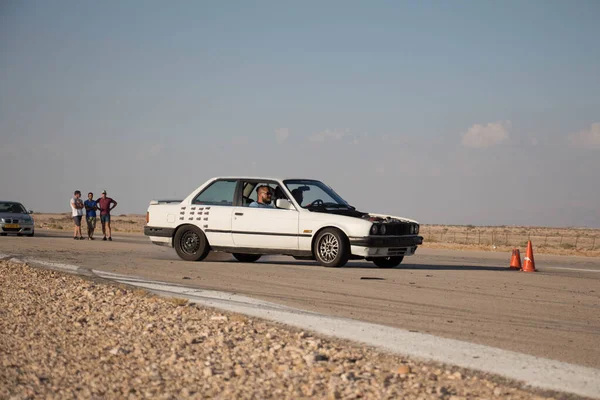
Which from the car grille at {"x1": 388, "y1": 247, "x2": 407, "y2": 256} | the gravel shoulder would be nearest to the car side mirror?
the car grille at {"x1": 388, "y1": 247, "x2": 407, "y2": 256}

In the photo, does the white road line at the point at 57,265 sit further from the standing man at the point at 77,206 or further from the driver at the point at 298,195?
the standing man at the point at 77,206

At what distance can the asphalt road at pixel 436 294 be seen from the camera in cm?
800

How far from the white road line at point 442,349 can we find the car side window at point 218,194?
7.01 m

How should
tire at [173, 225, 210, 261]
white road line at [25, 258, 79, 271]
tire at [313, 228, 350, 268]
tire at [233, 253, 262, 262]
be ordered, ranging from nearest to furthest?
white road line at [25, 258, 79, 271]
tire at [313, 228, 350, 268]
tire at [173, 225, 210, 261]
tire at [233, 253, 262, 262]

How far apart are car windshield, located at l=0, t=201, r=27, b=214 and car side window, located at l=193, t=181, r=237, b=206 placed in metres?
18.1

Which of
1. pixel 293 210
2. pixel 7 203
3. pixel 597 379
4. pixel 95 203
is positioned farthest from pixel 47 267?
pixel 7 203

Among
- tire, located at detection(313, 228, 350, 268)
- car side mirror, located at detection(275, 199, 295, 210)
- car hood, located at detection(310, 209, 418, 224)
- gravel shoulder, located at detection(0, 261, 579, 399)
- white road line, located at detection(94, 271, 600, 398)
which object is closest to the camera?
gravel shoulder, located at detection(0, 261, 579, 399)

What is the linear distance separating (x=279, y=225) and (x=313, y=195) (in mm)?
1080

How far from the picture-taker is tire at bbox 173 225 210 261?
16875 millimetres

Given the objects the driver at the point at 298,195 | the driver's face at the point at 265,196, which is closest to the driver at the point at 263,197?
the driver's face at the point at 265,196

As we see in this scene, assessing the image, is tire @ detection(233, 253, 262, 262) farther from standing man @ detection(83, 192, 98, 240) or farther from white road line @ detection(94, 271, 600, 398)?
standing man @ detection(83, 192, 98, 240)

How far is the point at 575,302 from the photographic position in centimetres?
1085

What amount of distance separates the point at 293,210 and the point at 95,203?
48.4 feet

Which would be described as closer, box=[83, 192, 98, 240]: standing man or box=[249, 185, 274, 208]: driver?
box=[249, 185, 274, 208]: driver
